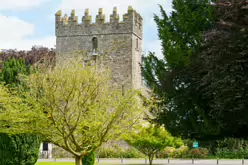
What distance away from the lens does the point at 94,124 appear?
56.6ft

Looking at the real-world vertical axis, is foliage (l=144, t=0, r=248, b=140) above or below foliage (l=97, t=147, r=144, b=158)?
above

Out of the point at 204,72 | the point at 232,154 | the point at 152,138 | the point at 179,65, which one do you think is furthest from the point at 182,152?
the point at 204,72

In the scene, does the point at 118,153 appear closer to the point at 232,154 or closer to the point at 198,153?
the point at 198,153

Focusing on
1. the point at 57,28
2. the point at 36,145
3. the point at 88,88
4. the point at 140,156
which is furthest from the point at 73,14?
the point at 88,88

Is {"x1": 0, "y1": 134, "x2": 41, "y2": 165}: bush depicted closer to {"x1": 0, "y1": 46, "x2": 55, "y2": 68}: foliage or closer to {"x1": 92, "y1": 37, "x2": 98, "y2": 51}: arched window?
{"x1": 92, "y1": 37, "x2": 98, "y2": 51}: arched window

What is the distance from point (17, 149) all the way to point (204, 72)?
9.19 meters

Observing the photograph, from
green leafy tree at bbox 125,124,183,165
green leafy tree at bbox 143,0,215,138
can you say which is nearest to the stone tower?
green leafy tree at bbox 125,124,183,165

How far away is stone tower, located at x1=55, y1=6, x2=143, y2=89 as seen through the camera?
38.2 meters

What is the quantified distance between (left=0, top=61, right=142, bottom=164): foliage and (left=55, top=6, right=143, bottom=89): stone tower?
62.9 ft

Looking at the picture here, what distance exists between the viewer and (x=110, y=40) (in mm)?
38219

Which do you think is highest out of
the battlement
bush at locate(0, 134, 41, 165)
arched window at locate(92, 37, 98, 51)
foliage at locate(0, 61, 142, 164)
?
the battlement

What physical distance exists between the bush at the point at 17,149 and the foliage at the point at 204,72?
6119 mm

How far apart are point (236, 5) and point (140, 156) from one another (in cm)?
2249

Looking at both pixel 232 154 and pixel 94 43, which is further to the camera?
pixel 94 43
